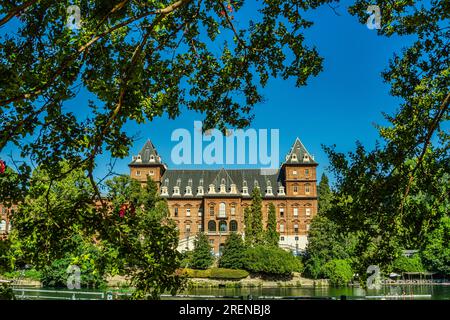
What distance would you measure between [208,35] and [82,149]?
3239mm

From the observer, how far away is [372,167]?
6.16 meters

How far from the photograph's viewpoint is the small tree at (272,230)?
4862cm

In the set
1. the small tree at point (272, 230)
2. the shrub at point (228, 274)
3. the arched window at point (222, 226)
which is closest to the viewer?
the shrub at point (228, 274)

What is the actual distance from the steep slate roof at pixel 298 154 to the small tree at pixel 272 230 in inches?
282

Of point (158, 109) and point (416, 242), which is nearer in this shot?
point (158, 109)

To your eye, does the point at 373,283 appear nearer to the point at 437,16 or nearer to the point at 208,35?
the point at 437,16

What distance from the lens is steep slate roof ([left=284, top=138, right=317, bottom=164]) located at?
2367 inches

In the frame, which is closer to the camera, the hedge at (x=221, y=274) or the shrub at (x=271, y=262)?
the hedge at (x=221, y=274)

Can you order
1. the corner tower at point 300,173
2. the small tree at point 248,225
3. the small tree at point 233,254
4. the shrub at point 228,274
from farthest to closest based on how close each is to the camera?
the corner tower at point 300,173
the small tree at point 248,225
the small tree at point 233,254
the shrub at point 228,274

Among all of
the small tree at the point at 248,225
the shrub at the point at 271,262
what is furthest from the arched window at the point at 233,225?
the shrub at the point at 271,262

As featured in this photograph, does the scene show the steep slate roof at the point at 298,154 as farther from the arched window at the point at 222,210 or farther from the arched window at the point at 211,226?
the arched window at the point at 211,226

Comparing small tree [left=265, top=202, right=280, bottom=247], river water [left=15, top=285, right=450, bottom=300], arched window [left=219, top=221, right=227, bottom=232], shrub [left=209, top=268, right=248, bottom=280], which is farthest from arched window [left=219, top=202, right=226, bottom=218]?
river water [left=15, top=285, right=450, bottom=300]

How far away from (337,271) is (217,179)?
28171 millimetres
